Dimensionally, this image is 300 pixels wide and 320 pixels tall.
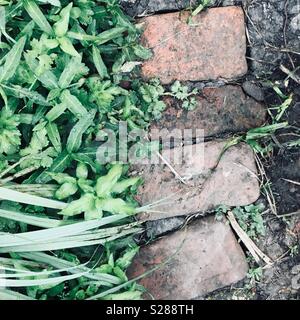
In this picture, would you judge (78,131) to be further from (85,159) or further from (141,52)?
(141,52)

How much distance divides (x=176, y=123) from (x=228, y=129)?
215 mm

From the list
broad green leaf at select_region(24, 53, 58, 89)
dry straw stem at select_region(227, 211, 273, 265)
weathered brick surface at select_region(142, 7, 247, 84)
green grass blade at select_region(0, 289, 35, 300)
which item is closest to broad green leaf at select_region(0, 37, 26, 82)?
broad green leaf at select_region(24, 53, 58, 89)

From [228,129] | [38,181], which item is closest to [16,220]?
[38,181]

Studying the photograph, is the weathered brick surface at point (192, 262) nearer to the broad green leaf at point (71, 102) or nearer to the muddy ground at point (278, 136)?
the muddy ground at point (278, 136)

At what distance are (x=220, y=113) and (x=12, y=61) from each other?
0.85 meters

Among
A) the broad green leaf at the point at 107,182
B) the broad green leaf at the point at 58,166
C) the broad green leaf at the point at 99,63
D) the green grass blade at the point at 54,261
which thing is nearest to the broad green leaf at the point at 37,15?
the broad green leaf at the point at 99,63

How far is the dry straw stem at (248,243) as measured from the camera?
222 centimetres

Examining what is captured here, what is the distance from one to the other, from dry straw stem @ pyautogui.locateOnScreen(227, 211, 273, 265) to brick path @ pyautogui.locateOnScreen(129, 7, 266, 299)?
0.03m

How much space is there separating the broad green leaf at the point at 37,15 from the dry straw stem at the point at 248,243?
3.31ft

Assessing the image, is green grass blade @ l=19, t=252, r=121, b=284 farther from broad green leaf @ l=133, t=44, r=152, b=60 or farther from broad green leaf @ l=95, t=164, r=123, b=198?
broad green leaf @ l=133, t=44, r=152, b=60

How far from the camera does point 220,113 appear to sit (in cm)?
223

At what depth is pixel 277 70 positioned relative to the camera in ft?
7.36

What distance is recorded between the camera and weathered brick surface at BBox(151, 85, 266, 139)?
222 centimetres

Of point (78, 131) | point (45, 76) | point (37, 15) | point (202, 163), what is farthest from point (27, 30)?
point (202, 163)
